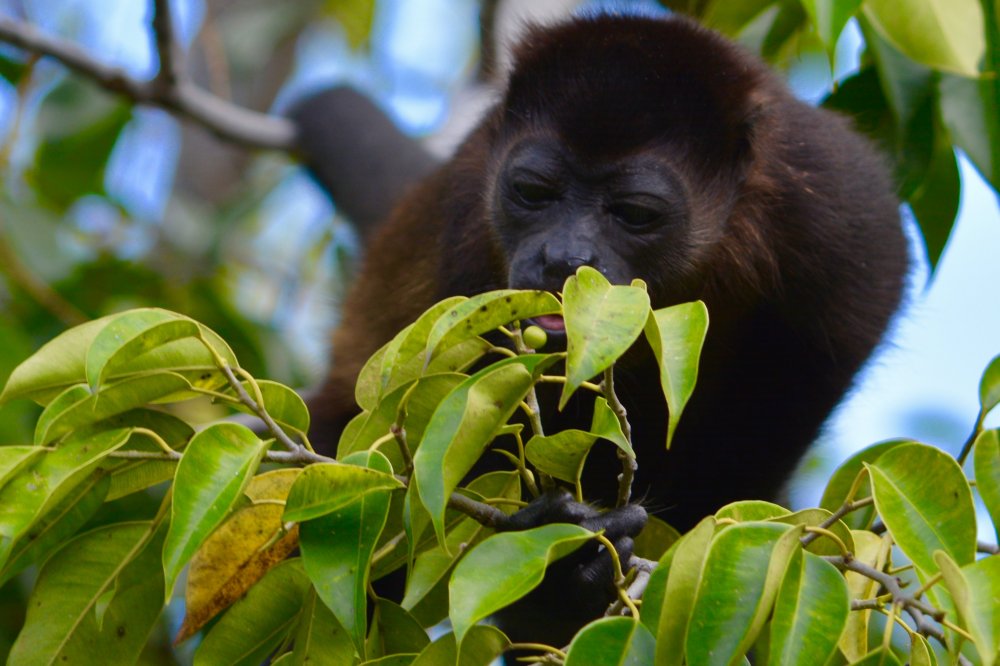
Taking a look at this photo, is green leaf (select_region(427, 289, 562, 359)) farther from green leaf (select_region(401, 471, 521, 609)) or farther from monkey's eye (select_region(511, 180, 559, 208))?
monkey's eye (select_region(511, 180, 559, 208))

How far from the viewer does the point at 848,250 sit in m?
3.24

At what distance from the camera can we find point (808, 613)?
4.40 ft

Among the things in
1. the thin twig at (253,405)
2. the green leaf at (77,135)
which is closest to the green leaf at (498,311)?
the thin twig at (253,405)

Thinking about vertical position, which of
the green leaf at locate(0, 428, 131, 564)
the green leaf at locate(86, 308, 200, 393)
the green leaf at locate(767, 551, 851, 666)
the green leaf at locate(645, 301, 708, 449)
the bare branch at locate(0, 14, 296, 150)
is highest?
the green leaf at locate(645, 301, 708, 449)

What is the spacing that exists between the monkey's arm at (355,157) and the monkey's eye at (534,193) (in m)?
1.77

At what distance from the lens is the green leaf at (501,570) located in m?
1.35

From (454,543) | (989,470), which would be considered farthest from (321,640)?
(989,470)

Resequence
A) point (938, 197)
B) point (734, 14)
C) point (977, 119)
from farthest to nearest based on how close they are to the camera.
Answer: point (734, 14) < point (938, 197) < point (977, 119)

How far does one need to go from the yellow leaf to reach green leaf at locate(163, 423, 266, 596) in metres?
0.22

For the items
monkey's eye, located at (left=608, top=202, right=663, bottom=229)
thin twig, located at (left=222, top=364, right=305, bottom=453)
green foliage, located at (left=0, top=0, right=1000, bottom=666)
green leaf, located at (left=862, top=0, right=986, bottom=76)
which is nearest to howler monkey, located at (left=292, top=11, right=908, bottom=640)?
monkey's eye, located at (left=608, top=202, right=663, bottom=229)

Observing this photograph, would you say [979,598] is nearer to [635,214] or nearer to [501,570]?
[501,570]

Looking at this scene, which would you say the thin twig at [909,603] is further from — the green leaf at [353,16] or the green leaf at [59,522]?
the green leaf at [353,16]

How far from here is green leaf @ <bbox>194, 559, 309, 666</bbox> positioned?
5.62ft

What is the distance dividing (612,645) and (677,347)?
1.19 feet
